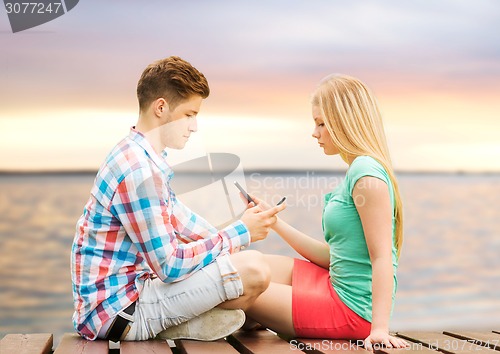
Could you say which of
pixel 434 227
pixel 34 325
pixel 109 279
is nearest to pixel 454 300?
pixel 434 227

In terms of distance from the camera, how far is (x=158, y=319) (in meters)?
2.53

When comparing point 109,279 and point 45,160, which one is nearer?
point 109,279

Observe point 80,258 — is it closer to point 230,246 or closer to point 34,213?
point 230,246

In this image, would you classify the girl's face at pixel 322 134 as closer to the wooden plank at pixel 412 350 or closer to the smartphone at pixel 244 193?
the smartphone at pixel 244 193

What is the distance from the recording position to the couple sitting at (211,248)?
2461 millimetres

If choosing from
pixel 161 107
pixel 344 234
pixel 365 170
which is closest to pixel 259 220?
pixel 344 234

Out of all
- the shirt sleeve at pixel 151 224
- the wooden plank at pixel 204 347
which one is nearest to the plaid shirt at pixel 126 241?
the shirt sleeve at pixel 151 224

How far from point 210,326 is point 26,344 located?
0.64m

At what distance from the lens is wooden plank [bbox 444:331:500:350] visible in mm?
2677

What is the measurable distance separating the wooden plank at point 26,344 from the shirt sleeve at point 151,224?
1.56 feet

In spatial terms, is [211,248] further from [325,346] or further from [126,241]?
[325,346]

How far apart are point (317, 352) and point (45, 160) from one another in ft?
22.7
